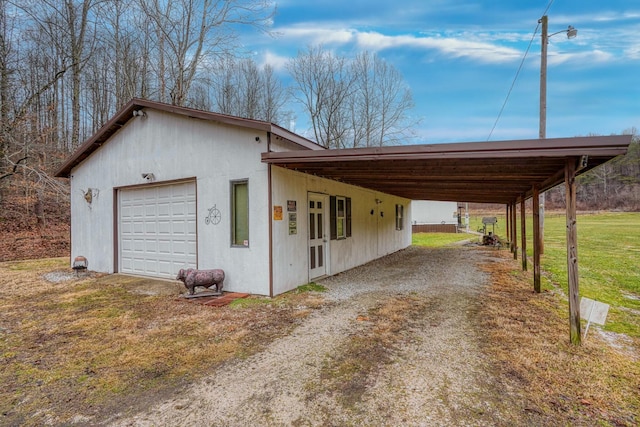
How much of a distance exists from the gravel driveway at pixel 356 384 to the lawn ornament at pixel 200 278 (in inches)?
79.8

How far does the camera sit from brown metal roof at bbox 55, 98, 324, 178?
5.85 metres

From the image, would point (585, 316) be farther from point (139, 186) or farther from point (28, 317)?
point (139, 186)

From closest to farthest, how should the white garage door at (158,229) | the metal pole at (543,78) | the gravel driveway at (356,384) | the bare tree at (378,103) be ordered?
1. the gravel driveway at (356,384)
2. the white garage door at (158,229)
3. the metal pole at (543,78)
4. the bare tree at (378,103)

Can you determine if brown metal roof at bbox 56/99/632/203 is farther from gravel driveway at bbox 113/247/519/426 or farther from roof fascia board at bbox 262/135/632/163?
gravel driveway at bbox 113/247/519/426

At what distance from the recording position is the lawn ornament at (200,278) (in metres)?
5.93

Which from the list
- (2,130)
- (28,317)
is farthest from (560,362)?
(2,130)

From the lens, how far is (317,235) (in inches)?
302

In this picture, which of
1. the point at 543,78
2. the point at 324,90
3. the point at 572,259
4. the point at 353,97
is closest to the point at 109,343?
the point at 572,259

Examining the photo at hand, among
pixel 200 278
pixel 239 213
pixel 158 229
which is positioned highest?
pixel 239 213

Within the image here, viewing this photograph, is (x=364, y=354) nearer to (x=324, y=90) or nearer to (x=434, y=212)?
(x=324, y=90)

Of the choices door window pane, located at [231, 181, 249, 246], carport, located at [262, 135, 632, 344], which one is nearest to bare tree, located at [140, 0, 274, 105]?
door window pane, located at [231, 181, 249, 246]

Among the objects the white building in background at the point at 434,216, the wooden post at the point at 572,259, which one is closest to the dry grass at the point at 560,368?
the wooden post at the point at 572,259

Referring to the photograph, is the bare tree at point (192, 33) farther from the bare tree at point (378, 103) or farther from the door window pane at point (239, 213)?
the door window pane at point (239, 213)

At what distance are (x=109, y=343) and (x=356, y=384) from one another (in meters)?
2.98
